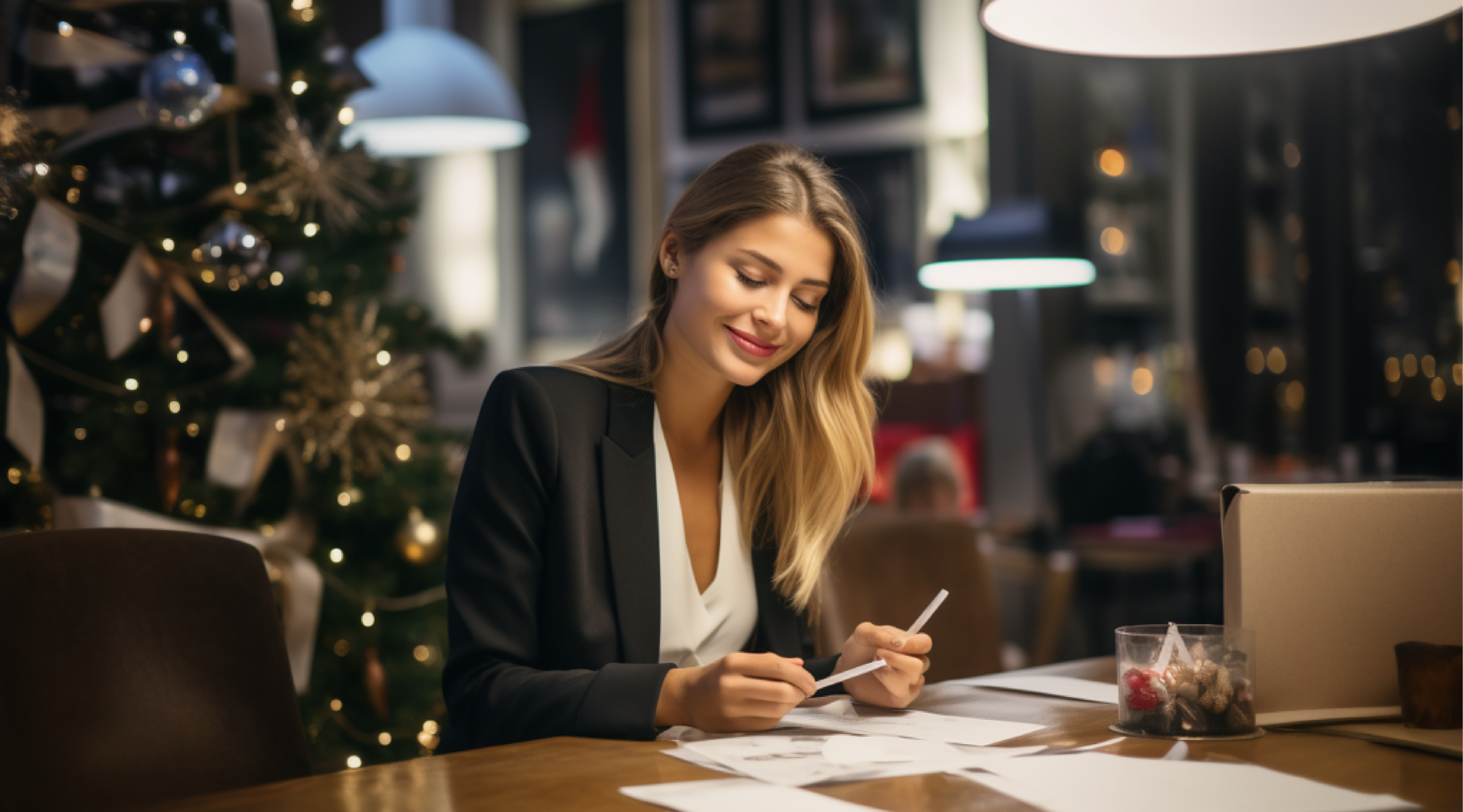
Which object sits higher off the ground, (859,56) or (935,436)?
(859,56)

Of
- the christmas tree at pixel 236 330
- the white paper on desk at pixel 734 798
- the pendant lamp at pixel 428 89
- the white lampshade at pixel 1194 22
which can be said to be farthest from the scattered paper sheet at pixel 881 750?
the pendant lamp at pixel 428 89

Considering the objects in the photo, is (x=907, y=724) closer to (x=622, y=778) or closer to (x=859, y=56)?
(x=622, y=778)

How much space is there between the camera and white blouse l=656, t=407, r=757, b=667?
5.40 feet

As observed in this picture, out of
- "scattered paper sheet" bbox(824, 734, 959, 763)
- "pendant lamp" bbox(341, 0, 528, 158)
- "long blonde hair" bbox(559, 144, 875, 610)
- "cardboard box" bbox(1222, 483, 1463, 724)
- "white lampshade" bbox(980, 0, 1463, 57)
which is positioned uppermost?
"pendant lamp" bbox(341, 0, 528, 158)

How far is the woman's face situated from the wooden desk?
58 cm

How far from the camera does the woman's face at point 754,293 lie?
1601 millimetres

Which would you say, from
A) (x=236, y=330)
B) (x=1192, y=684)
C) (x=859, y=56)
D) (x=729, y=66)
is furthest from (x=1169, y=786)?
(x=729, y=66)

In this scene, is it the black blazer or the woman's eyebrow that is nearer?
the black blazer

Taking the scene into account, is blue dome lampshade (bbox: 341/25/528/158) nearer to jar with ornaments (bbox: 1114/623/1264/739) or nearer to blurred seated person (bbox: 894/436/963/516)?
blurred seated person (bbox: 894/436/963/516)

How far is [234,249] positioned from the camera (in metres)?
2.11

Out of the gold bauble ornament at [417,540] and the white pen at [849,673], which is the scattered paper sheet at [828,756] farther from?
the gold bauble ornament at [417,540]

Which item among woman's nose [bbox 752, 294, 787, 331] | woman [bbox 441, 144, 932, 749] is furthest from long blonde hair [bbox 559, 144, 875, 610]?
woman's nose [bbox 752, 294, 787, 331]

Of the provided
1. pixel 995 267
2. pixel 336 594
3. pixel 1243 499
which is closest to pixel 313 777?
pixel 1243 499

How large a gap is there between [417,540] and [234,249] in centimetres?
67
